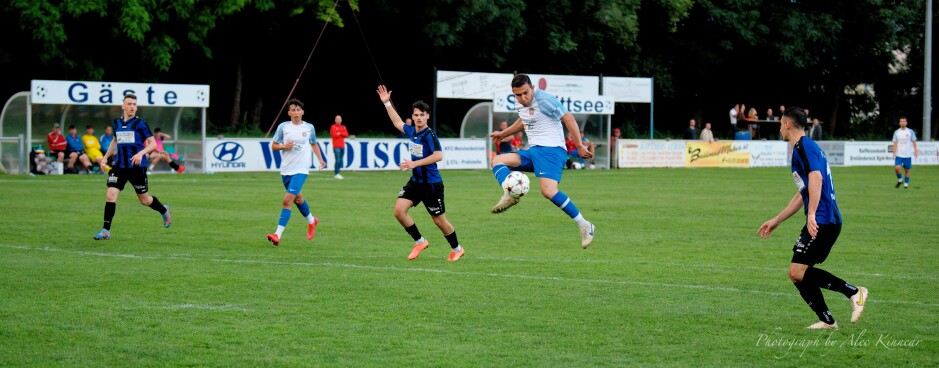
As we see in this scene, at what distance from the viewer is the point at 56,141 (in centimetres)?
3325

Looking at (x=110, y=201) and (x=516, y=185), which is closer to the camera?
(x=516, y=185)

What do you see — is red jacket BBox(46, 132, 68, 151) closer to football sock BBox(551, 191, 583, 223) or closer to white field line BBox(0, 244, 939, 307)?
white field line BBox(0, 244, 939, 307)

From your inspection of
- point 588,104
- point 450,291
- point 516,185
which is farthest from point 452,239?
point 588,104

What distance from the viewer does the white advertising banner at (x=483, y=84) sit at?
41.3 metres

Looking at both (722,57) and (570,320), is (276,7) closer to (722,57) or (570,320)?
(722,57)

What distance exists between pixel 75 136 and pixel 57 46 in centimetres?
483

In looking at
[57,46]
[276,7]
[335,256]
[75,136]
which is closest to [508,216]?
[335,256]

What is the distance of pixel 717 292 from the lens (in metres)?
10.7

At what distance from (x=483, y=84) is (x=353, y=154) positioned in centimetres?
618

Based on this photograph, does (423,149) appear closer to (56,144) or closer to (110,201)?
(110,201)

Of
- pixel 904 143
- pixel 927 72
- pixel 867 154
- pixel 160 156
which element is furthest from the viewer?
pixel 867 154

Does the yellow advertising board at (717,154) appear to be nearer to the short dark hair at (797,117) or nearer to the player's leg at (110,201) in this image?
the player's leg at (110,201)

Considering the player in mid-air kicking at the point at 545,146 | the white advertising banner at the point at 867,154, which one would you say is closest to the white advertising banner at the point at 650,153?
the white advertising banner at the point at 867,154

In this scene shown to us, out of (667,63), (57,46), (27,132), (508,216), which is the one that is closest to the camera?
(508,216)
